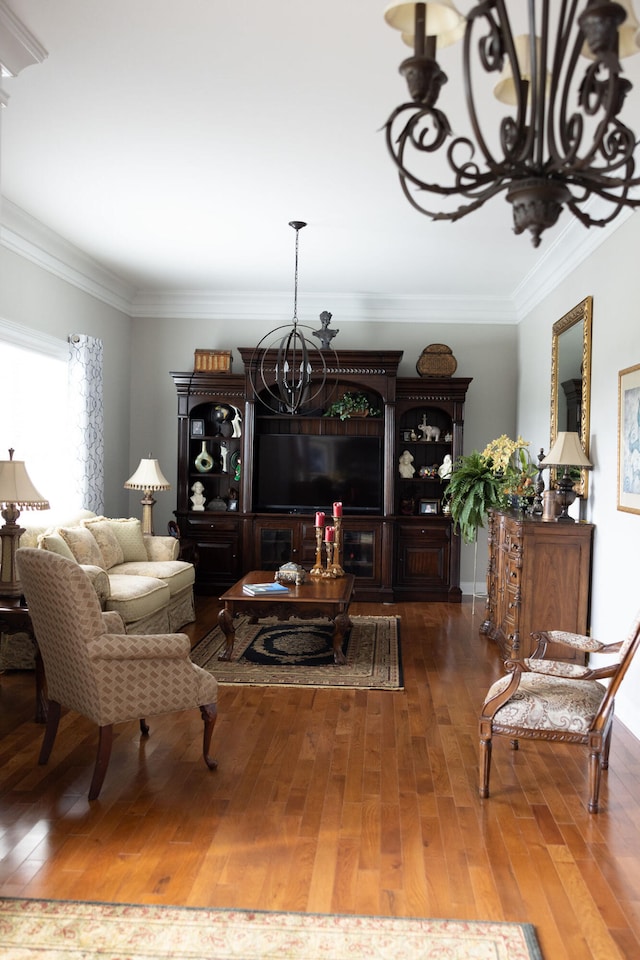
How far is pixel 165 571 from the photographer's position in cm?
623

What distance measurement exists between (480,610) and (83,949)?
5731mm

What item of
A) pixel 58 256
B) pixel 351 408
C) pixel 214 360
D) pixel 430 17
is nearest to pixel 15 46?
pixel 430 17

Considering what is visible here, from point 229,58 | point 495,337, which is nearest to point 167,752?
point 229,58

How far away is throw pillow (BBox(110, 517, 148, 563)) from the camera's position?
6.59 m

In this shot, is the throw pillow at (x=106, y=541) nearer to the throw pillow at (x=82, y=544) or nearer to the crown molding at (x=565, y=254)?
the throw pillow at (x=82, y=544)

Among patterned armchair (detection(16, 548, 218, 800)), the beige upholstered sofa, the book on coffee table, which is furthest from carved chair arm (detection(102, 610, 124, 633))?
the book on coffee table

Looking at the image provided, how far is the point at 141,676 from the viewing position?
3412 mm

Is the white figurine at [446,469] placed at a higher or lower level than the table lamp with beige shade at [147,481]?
higher

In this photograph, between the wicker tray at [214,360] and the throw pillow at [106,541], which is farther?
the wicker tray at [214,360]

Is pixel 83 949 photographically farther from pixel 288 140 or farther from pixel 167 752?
pixel 288 140

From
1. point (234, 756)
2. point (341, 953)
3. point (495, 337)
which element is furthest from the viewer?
point (495, 337)

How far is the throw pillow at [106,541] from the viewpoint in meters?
6.11

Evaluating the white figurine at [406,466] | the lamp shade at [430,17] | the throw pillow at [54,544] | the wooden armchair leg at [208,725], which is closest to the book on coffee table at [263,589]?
the throw pillow at [54,544]

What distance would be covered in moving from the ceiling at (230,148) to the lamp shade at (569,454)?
1.45 m
